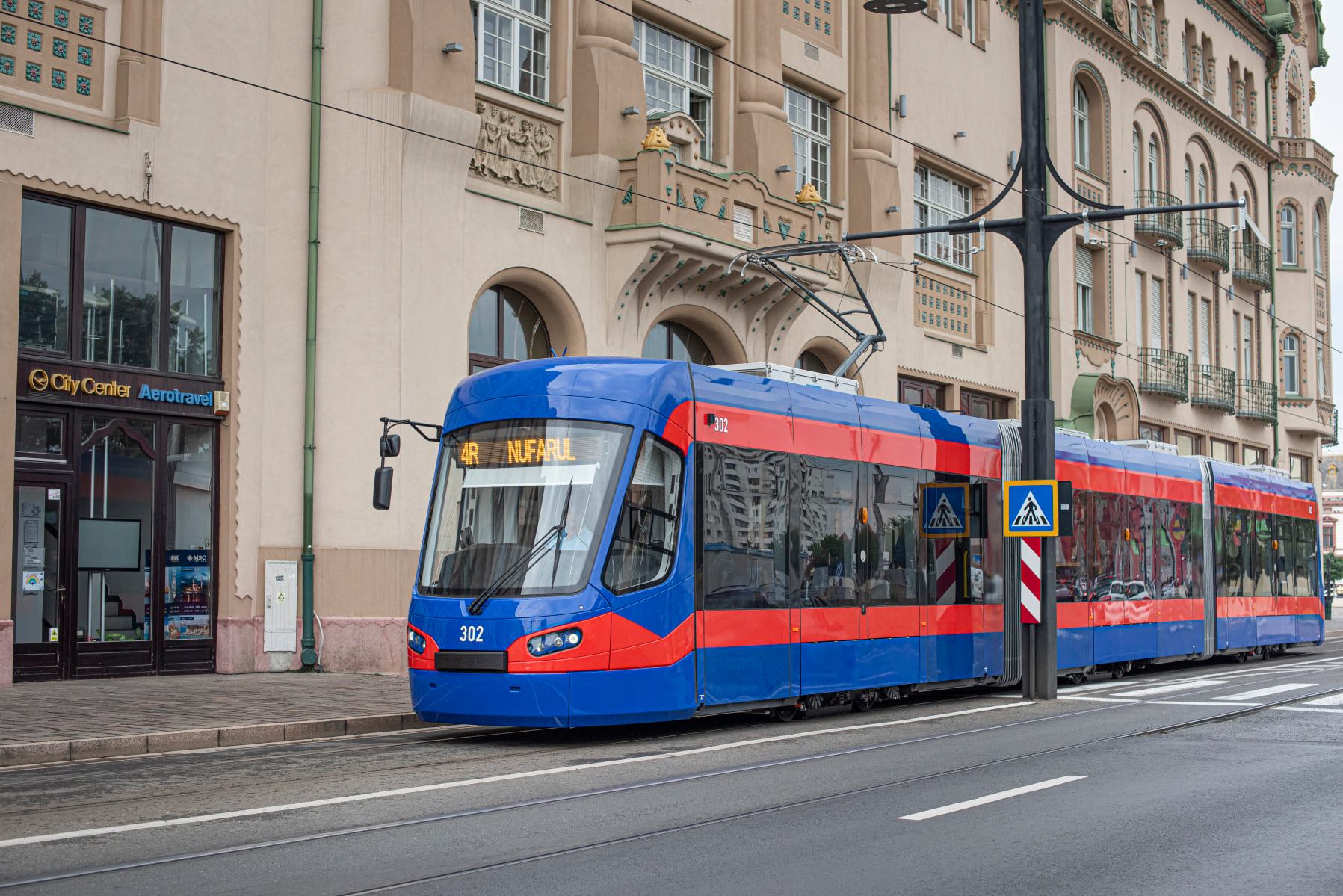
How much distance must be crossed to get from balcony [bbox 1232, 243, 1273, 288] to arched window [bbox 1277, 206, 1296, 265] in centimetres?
399

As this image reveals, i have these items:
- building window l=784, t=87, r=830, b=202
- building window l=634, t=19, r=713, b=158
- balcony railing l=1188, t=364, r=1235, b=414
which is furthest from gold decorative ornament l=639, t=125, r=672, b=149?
balcony railing l=1188, t=364, r=1235, b=414

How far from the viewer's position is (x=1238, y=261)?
50469 millimetres

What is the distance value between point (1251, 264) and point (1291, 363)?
5858mm

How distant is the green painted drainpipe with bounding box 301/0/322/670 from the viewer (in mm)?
19859

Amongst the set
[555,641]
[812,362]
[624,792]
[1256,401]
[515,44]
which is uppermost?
[515,44]

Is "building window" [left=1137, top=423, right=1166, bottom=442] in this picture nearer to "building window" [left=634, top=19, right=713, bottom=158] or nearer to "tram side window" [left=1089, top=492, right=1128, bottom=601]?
"building window" [left=634, top=19, right=713, bottom=158]

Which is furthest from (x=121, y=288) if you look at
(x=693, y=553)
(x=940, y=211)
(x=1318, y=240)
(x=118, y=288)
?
(x=1318, y=240)

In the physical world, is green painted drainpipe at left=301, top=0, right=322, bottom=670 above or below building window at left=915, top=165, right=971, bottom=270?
below

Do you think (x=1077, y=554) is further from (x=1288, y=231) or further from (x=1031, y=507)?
(x=1288, y=231)

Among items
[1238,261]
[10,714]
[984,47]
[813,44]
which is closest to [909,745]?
[10,714]

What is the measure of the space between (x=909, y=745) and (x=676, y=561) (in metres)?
2.48

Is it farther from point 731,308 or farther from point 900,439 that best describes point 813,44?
point 900,439

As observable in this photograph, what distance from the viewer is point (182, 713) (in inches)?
570

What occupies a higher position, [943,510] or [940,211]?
[940,211]
